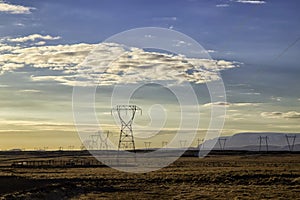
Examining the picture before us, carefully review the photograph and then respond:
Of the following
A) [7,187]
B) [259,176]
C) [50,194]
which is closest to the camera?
[50,194]

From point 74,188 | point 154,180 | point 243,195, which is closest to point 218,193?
point 243,195

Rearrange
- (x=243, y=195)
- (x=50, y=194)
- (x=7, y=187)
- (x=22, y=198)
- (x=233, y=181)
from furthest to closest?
(x=233, y=181), (x=7, y=187), (x=243, y=195), (x=50, y=194), (x=22, y=198)

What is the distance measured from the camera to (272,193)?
153 feet

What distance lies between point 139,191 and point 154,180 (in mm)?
14656

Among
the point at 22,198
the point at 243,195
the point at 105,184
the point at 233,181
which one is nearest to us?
the point at 22,198

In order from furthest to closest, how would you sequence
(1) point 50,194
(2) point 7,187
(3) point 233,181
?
1. (3) point 233,181
2. (2) point 7,187
3. (1) point 50,194

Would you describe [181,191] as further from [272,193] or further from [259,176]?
[259,176]

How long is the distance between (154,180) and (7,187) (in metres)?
20.9

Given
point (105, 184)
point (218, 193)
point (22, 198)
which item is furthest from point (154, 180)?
point (22, 198)

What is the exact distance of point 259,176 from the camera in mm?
66938

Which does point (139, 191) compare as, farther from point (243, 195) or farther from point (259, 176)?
point (259, 176)

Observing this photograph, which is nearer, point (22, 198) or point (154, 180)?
point (22, 198)

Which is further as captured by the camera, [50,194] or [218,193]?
[218,193]

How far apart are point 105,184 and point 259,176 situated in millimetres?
20439
